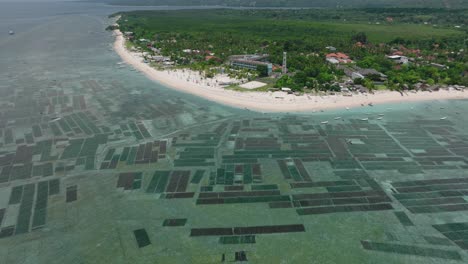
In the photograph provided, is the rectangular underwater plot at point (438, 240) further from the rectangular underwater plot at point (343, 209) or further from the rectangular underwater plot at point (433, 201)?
the rectangular underwater plot at point (433, 201)

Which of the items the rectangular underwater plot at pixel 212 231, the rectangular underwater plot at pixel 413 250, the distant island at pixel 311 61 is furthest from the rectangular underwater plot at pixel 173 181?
the distant island at pixel 311 61

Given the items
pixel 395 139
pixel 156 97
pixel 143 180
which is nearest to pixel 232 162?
pixel 143 180

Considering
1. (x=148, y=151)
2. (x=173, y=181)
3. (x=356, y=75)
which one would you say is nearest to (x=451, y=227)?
(x=173, y=181)

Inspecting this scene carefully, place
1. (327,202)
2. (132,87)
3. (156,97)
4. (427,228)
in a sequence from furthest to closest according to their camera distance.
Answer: (132,87) → (156,97) → (327,202) → (427,228)

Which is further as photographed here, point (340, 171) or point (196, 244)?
point (340, 171)

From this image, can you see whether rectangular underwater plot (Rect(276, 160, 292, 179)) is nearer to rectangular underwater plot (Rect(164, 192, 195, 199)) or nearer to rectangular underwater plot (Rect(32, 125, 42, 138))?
rectangular underwater plot (Rect(164, 192, 195, 199))

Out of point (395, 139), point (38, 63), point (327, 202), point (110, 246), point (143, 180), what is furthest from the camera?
point (38, 63)

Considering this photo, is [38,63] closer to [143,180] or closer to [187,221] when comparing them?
[143,180]

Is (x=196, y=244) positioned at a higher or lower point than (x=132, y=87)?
lower
